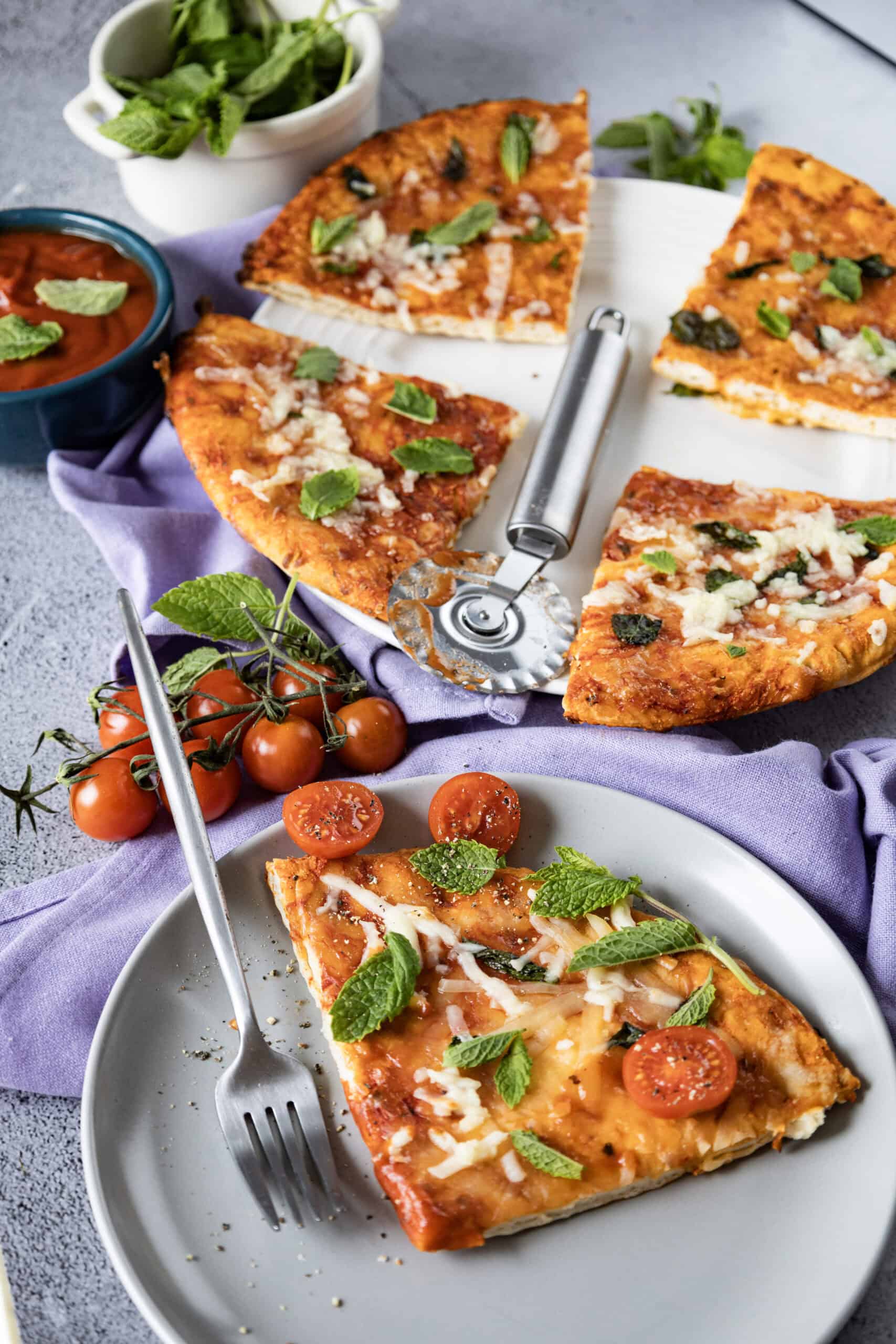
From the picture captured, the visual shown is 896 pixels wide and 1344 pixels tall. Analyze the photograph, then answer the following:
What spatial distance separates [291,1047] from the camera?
9.51 feet

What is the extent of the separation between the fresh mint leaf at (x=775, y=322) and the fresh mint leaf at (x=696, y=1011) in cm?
264

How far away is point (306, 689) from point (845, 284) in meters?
2.60

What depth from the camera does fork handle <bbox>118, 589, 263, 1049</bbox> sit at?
110 inches

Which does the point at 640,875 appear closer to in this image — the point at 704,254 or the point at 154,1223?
the point at 154,1223

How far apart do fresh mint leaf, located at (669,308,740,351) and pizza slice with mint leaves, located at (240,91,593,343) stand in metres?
0.43

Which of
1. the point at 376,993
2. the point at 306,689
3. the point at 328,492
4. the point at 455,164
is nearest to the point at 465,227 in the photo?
the point at 455,164

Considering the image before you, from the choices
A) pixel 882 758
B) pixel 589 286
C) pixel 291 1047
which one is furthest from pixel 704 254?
pixel 291 1047

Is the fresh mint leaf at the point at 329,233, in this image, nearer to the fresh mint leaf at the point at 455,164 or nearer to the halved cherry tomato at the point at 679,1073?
the fresh mint leaf at the point at 455,164

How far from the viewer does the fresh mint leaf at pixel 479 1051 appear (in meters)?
2.67

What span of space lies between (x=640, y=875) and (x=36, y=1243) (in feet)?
5.36

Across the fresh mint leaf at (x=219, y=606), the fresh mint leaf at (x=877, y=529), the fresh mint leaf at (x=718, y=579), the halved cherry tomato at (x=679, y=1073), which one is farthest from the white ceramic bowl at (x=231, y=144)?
the halved cherry tomato at (x=679, y=1073)

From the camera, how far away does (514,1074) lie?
2.66 m

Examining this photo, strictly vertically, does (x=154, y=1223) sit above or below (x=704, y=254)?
below

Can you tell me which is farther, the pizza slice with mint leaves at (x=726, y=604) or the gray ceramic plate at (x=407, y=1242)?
the pizza slice with mint leaves at (x=726, y=604)
